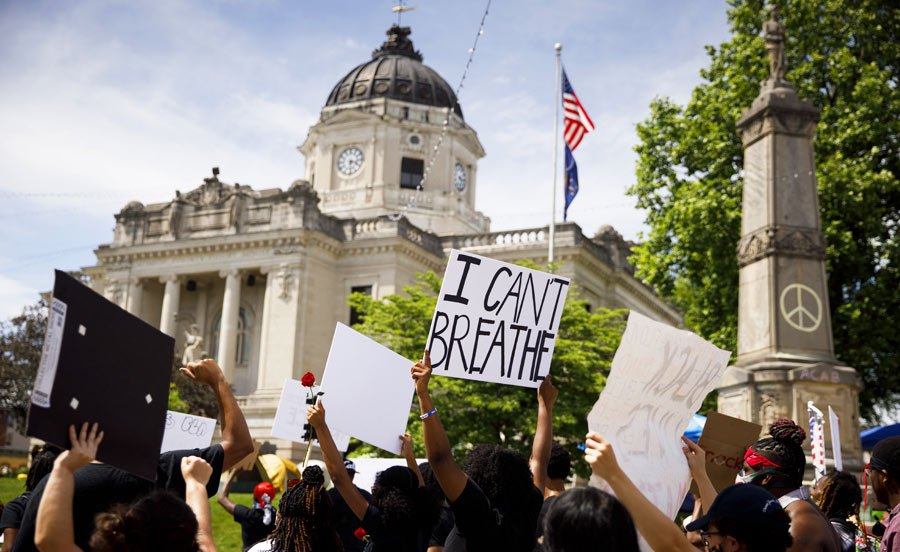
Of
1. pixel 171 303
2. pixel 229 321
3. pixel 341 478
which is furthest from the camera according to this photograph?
pixel 171 303

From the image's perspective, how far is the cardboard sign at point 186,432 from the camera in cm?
834

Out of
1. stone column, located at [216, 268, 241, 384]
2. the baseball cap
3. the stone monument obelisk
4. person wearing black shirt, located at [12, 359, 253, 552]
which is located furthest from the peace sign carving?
stone column, located at [216, 268, 241, 384]

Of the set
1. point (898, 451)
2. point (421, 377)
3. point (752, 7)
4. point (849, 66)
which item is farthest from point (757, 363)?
point (752, 7)

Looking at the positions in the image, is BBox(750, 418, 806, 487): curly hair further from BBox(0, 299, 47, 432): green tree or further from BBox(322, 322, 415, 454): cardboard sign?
BBox(0, 299, 47, 432): green tree

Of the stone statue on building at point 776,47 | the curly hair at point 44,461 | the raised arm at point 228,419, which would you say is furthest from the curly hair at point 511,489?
the stone statue on building at point 776,47

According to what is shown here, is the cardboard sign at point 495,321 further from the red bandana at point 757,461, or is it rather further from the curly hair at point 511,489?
the red bandana at point 757,461

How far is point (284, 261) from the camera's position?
4425cm

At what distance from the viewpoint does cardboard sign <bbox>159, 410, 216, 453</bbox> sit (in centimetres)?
834

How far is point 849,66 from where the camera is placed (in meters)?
26.2

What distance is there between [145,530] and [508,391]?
22115mm

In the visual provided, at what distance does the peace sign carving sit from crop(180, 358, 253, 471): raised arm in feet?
36.8

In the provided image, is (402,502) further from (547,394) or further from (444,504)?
(547,394)

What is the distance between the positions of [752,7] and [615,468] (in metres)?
27.7

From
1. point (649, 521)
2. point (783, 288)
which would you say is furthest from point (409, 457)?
point (783, 288)
